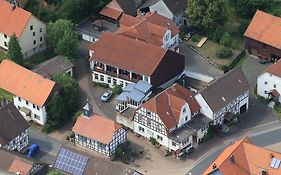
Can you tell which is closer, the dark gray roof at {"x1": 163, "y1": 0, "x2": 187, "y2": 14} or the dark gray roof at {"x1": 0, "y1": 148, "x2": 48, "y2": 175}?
the dark gray roof at {"x1": 0, "y1": 148, "x2": 48, "y2": 175}

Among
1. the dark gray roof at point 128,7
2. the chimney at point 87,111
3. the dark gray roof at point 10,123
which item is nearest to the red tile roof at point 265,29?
the dark gray roof at point 128,7

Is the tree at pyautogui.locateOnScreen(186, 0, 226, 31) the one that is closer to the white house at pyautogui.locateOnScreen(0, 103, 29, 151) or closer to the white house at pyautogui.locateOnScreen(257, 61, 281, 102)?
the white house at pyautogui.locateOnScreen(257, 61, 281, 102)

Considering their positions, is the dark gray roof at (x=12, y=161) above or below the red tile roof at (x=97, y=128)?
above

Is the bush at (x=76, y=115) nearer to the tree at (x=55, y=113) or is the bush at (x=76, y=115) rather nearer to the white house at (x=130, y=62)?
the tree at (x=55, y=113)

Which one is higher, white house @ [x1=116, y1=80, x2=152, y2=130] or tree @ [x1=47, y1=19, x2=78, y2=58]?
tree @ [x1=47, y1=19, x2=78, y2=58]

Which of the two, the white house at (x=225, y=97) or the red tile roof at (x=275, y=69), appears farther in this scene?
the red tile roof at (x=275, y=69)

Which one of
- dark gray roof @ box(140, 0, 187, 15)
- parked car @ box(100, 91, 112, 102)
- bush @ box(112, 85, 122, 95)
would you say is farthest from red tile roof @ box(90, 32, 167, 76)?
dark gray roof @ box(140, 0, 187, 15)
